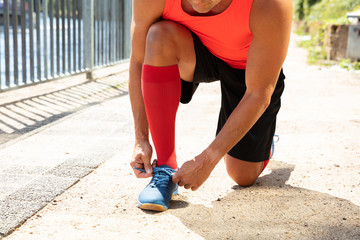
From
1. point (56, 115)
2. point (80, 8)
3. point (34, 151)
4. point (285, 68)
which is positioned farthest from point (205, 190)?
point (285, 68)

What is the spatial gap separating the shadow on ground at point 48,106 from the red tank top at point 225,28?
1.49m

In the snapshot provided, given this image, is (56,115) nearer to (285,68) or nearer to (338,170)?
(338,170)

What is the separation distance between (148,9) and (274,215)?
40.7 inches

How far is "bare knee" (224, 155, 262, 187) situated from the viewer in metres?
2.29

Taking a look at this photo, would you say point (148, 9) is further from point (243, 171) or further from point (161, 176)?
point (243, 171)

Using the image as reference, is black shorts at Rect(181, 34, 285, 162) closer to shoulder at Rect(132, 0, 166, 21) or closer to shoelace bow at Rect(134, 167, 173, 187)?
shoulder at Rect(132, 0, 166, 21)

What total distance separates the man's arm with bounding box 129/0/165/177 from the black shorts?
0.92 feet

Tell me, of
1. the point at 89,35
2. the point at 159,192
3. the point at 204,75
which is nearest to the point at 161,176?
the point at 159,192

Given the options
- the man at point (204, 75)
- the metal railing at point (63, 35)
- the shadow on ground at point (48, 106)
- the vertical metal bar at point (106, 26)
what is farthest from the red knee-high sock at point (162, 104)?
the vertical metal bar at point (106, 26)

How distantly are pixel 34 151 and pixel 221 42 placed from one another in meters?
1.31

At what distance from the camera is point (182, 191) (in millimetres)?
2248

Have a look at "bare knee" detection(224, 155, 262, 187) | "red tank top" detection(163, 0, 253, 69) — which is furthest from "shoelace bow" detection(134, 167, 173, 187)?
"red tank top" detection(163, 0, 253, 69)

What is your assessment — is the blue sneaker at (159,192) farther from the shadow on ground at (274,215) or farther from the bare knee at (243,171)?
the bare knee at (243,171)

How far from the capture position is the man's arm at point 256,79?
1.75 meters
